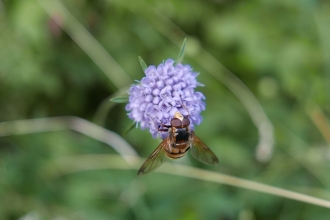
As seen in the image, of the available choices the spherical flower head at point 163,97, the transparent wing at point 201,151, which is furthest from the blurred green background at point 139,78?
the spherical flower head at point 163,97

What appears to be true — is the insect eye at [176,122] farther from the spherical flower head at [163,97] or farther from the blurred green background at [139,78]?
the blurred green background at [139,78]

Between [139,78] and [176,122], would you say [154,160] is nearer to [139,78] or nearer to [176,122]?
[176,122]

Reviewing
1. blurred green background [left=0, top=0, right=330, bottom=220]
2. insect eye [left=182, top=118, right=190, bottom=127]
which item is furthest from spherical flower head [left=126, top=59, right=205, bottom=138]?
blurred green background [left=0, top=0, right=330, bottom=220]

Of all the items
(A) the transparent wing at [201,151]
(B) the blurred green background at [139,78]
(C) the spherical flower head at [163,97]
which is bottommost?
(A) the transparent wing at [201,151]

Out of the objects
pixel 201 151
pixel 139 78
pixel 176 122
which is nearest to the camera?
pixel 176 122

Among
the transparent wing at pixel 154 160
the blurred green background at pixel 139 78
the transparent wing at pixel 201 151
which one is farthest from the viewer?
the blurred green background at pixel 139 78

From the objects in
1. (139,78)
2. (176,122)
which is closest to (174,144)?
(176,122)

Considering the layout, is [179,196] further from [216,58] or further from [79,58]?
[79,58]
